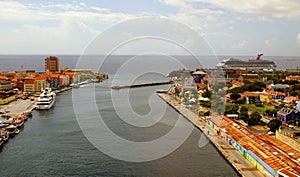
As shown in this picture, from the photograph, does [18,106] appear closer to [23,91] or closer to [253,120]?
[23,91]

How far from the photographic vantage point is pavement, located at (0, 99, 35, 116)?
873 centimetres

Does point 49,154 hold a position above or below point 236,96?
below

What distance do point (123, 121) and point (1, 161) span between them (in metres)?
3.12

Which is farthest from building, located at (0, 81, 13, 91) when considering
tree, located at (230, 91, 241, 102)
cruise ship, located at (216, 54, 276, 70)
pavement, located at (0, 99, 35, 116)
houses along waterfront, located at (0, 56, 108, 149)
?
cruise ship, located at (216, 54, 276, 70)

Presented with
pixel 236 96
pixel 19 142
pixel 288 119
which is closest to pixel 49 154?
pixel 19 142

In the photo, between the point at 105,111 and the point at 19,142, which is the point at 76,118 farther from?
the point at 19,142

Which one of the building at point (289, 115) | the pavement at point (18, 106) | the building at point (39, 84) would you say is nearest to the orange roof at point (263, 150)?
the building at point (289, 115)

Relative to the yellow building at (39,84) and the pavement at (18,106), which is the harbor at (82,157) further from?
the yellow building at (39,84)

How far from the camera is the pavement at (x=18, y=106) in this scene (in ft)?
28.6

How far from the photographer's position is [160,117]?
26.1 ft

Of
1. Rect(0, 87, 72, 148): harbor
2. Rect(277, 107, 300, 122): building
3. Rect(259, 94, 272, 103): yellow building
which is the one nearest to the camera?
Rect(0, 87, 72, 148): harbor

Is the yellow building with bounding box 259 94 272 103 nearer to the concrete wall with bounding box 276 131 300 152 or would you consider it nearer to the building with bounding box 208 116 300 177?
the building with bounding box 208 116 300 177

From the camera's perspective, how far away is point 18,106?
9.62m

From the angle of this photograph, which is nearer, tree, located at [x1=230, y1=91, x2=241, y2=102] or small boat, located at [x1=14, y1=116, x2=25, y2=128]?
small boat, located at [x1=14, y1=116, x2=25, y2=128]
